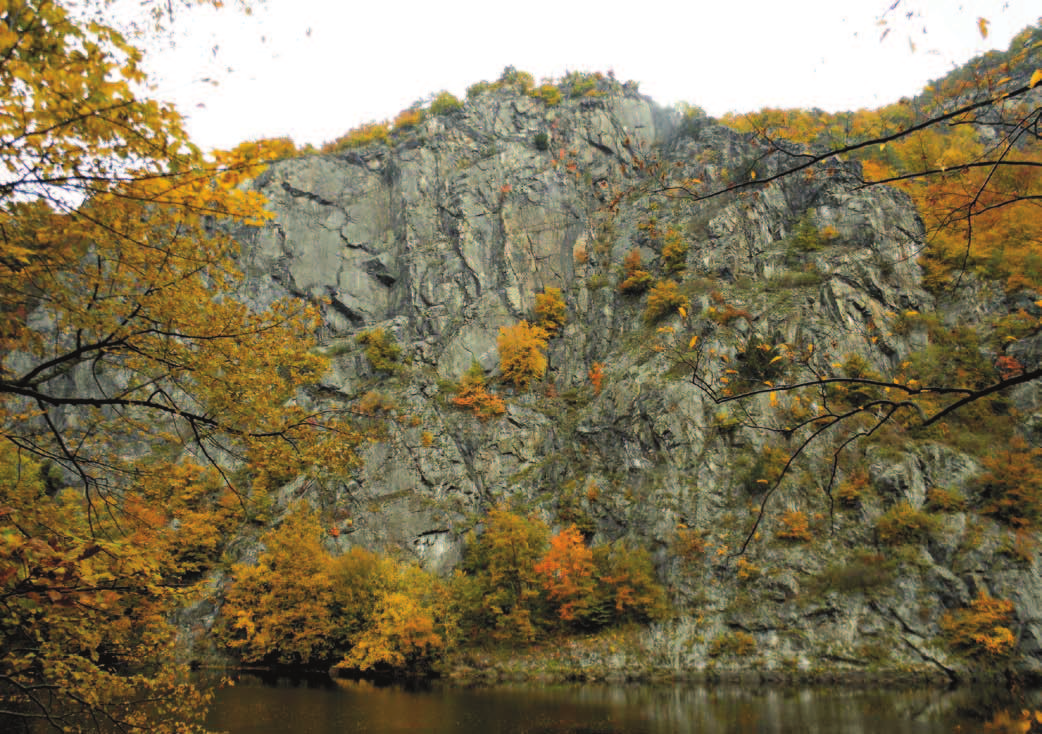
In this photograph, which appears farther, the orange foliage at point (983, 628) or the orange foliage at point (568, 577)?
the orange foliage at point (568, 577)

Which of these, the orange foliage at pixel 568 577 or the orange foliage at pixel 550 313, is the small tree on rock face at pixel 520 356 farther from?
the orange foliage at pixel 568 577

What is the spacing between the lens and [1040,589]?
26.1 m

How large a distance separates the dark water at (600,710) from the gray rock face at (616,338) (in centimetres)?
586

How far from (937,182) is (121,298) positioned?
6225 mm

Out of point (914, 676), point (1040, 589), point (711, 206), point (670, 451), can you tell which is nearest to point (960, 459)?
point (1040, 589)

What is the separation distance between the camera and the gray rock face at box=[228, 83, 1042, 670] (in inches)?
1153

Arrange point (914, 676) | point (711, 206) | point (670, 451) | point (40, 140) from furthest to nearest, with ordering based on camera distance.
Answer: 1. point (711, 206)
2. point (670, 451)
3. point (914, 676)
4. point (40, 140)

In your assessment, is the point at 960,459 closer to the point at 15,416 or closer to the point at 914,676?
the point at 914,676

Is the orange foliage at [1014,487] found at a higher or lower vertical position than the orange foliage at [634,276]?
lower

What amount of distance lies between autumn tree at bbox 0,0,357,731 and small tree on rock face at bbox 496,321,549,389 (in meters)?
42.1

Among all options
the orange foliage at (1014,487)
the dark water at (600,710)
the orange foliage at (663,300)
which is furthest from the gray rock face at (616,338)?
the dark water at (600,710)

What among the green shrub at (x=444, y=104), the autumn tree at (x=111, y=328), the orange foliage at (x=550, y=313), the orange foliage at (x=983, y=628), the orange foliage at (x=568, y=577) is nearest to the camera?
the autumn tree at (x=111, y=328)

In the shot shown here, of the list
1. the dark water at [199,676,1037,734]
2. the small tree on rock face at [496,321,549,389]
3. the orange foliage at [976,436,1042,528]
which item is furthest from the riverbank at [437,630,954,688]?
the small tree on rock face at [496,321,549,389]

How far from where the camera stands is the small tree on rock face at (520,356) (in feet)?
160
